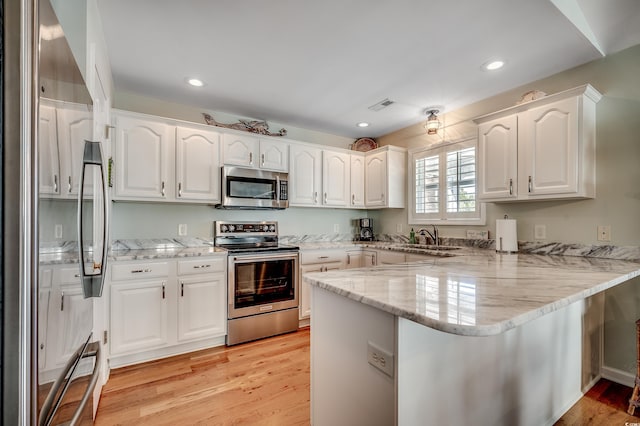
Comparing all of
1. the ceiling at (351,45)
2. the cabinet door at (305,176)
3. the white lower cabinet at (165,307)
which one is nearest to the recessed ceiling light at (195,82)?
the ceiling at (351,45)

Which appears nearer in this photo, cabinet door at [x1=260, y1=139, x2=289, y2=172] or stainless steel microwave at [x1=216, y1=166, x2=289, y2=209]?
stainless steel microwave at [x1=216, y1=166, x2=289, y2=209]

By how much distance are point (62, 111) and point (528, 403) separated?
7.65 feet

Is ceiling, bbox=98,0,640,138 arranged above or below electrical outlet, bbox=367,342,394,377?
above

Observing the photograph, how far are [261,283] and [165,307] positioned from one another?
879mm

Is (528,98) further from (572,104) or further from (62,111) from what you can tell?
(62,111)

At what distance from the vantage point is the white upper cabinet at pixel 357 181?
161 inches

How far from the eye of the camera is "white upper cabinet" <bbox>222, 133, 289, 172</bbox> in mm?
3156

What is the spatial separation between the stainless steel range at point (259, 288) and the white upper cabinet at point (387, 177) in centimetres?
143

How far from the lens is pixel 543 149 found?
231 cm

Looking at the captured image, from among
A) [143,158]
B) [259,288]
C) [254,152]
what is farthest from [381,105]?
[143,158]

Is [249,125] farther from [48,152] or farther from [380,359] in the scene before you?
[380,359]

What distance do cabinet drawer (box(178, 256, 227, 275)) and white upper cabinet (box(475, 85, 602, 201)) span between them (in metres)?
2.54

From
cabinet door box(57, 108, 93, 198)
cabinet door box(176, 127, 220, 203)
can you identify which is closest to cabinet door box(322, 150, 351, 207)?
cabinet door box(176, 127, 220, 203)

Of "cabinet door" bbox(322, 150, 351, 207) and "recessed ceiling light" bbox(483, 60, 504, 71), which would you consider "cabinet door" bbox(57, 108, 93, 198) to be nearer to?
"recessed ceiling light" bbox(483, 60, 504, 71)
